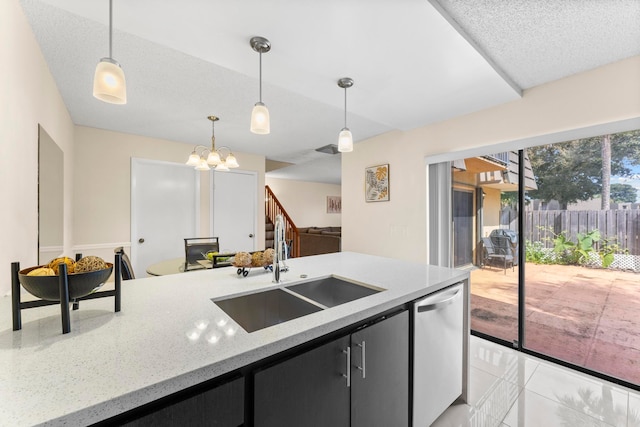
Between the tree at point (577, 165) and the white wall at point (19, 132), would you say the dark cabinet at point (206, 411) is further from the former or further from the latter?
the tree at point (577, 165)

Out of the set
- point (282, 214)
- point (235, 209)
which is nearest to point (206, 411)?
point (235, 209)

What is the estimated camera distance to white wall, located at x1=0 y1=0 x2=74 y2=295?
122 cm

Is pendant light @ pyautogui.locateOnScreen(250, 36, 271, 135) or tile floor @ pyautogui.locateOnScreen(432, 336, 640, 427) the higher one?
pendant light @ pyautogui.locateOnScreen(250, 36, 271, 135)

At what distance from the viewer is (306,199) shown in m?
8.89

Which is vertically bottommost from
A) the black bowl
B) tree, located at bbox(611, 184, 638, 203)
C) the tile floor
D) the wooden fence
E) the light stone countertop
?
the tile floor

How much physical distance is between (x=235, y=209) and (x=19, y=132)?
3295mm

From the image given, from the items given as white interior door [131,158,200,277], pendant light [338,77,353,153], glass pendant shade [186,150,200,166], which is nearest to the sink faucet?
pendant light [338,77,353,153]

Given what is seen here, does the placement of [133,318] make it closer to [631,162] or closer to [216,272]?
[216,272]

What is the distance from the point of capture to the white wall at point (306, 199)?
27.3 feet

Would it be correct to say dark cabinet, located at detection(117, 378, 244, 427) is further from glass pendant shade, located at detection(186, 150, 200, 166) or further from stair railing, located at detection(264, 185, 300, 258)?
stair railing, located at detection(264, 185, 300, 258)

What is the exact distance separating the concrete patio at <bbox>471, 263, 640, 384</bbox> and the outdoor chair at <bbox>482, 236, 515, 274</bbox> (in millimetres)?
98

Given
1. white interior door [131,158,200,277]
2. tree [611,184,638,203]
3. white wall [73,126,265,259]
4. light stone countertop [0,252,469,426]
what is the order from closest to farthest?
light stone countertop [0,252,469,426], tree [611,184,638,203], white wall [73,126,265,259], white interior door [131,158,200,277]

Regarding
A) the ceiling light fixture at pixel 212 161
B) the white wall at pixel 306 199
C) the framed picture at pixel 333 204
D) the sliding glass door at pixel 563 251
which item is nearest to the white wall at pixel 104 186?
the ceiling light fixture at pixel 212 161

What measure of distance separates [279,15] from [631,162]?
2.60 metres
